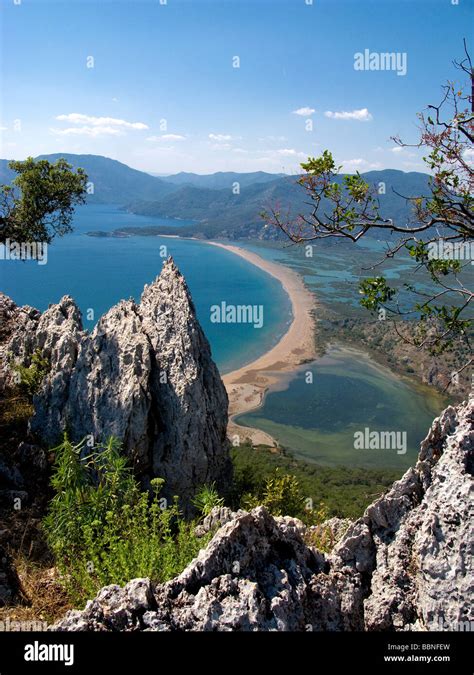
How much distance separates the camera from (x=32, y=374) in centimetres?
1248

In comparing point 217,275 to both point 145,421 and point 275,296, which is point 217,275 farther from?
point 145,421

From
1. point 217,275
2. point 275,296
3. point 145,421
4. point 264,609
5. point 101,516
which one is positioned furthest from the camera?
point 217,275

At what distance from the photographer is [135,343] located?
40.4 feet

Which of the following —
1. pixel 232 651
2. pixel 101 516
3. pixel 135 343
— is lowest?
pixel 101 516

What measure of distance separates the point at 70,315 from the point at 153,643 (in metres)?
11.6

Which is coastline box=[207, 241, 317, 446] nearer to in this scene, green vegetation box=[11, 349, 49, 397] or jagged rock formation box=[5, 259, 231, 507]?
jagged rock formation box=[5, 259, 231, 507]

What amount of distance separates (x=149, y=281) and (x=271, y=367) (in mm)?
62104

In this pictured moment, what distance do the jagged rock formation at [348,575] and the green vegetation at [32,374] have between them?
970cm

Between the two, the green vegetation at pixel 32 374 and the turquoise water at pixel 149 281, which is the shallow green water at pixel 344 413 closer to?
the turquoise water at pixel 149 281

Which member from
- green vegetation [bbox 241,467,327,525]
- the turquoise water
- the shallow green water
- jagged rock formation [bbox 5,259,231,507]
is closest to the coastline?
the shallow green water

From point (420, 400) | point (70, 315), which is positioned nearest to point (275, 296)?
point (420, 400)

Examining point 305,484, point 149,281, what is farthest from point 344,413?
point 149,281

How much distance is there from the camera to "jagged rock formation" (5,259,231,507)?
11359mm

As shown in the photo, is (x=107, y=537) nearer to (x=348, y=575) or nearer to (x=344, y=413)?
(x=348, y=575)
